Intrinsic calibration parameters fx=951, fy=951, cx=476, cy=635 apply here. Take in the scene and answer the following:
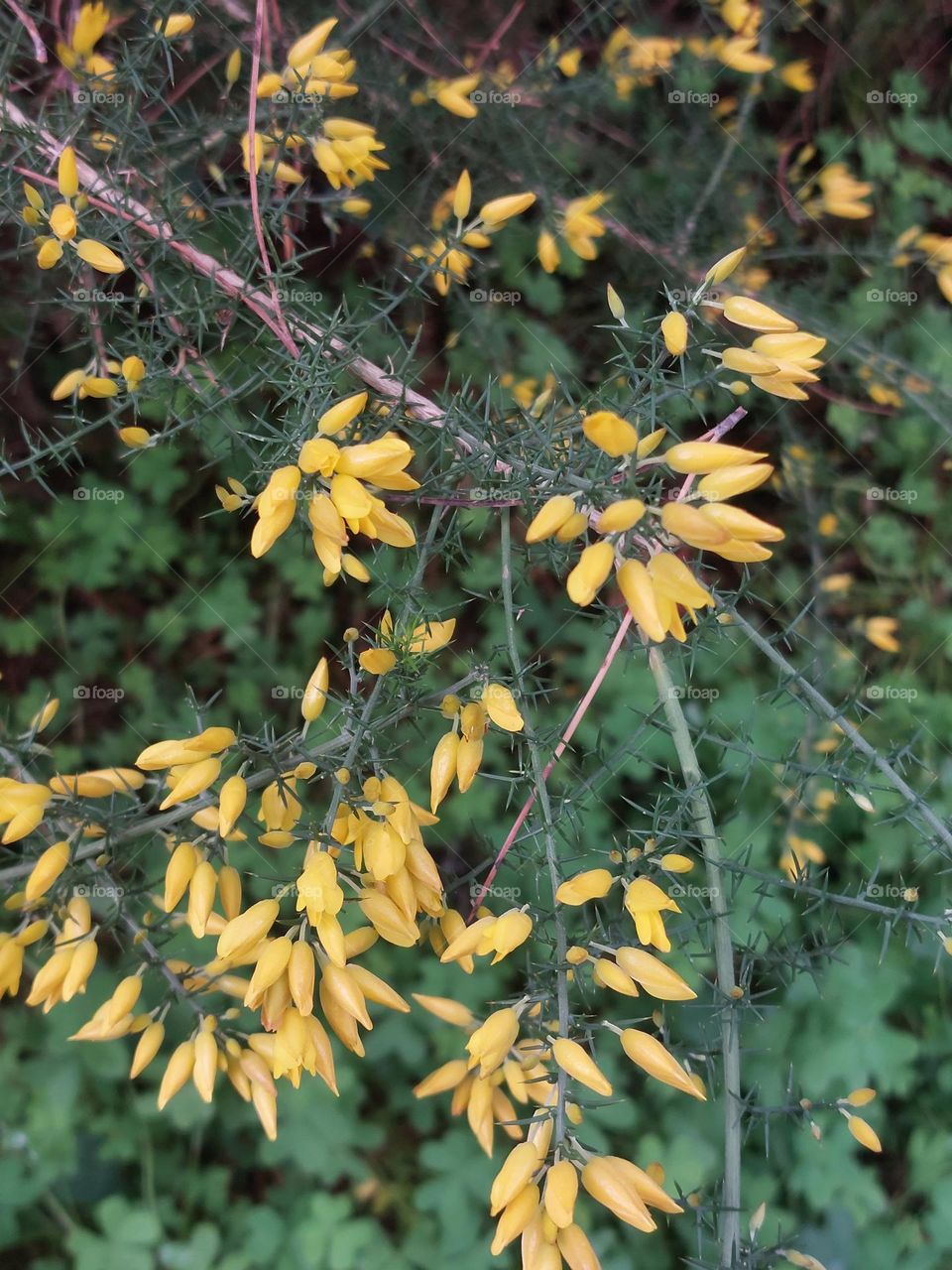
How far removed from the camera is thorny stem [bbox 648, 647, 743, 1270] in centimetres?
112

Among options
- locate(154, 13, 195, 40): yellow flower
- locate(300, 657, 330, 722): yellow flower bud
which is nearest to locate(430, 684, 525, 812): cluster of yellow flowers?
locate(300, 657, 330, 722): yellow flower bud

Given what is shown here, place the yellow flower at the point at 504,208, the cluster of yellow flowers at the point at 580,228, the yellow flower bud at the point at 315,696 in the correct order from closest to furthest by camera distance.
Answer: the yellow flower bud at the point at 315,696 < the yellow flower at the point at 504,208 < the cluster of yellow flowers at the point at 580,228

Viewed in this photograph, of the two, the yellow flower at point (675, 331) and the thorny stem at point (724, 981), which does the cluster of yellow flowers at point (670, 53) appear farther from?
the thorny stem at point (724, 981)

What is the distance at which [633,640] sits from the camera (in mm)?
1318

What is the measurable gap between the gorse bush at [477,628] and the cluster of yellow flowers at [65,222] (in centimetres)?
2

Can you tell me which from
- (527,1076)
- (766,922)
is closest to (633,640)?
(527,1076)

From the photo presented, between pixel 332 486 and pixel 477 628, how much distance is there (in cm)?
160

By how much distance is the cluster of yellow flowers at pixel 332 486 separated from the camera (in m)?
0.97

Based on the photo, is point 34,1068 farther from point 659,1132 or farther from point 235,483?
point 235,483

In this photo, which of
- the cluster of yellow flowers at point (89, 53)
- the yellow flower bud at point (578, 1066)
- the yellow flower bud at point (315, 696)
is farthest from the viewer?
the cluster of yellow flowers at point (89, 53)

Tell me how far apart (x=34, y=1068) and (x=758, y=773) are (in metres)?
1.83

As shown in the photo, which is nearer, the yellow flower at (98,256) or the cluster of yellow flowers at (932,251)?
the yellow flower at (98,256)

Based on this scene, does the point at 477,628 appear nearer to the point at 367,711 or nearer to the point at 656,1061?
the point at 367,711

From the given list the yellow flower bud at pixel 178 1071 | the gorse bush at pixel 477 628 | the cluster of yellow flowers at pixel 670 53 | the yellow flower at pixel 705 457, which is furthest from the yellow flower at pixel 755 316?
the cluster of yellow flowers at pixel 670 53
